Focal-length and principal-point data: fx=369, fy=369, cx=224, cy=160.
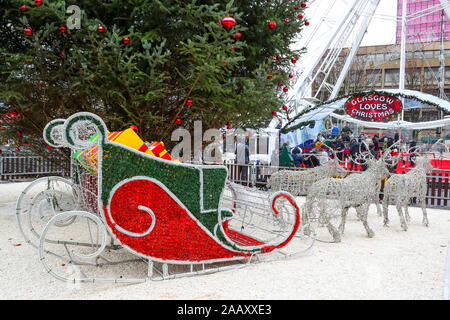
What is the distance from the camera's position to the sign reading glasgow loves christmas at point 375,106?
13.3 meters

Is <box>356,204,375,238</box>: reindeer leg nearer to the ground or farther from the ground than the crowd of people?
nearer to the ground

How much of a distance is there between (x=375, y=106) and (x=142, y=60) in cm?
992

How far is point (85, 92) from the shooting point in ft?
21.5

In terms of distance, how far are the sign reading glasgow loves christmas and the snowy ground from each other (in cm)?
808

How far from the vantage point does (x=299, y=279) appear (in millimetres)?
4141

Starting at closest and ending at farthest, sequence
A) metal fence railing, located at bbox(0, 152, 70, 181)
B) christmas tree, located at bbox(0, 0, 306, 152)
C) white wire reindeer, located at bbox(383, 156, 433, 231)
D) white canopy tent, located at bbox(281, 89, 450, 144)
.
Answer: christmas tree, located at bbox(0, 0, 306, 152), white wire reindeer, located at bbox(383, 156, 433, 231), white canopy tent, located at bbox(281, 89, 450, 144), metal fence railing, located at bbox(0, 152, 70, 181)

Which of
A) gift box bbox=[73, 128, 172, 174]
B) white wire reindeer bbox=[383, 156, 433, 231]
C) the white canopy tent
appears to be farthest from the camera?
the white canopy tent

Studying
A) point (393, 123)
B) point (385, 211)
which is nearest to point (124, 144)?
point (385, 211)

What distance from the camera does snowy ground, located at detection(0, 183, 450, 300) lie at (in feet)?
12.1

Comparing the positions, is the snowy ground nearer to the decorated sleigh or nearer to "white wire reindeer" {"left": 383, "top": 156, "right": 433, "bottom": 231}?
the decorated sleigh

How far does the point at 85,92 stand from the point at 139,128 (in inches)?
45.0

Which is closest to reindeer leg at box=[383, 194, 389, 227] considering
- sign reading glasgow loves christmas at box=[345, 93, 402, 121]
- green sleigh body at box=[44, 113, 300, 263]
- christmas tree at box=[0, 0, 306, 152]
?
christmas tree at box=[0, 0, 306, 152]

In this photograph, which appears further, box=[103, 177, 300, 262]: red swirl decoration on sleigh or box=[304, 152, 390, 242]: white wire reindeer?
box=[304, 152, 390, 242]: white wire reindeer

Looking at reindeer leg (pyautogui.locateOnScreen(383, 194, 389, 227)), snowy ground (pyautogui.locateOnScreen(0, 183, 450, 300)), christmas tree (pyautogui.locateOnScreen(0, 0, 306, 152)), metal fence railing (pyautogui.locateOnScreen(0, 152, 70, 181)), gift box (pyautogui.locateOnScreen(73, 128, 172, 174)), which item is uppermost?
christmas tree (pyautogui.locateOnScreen(0, 0, 306, 152))
